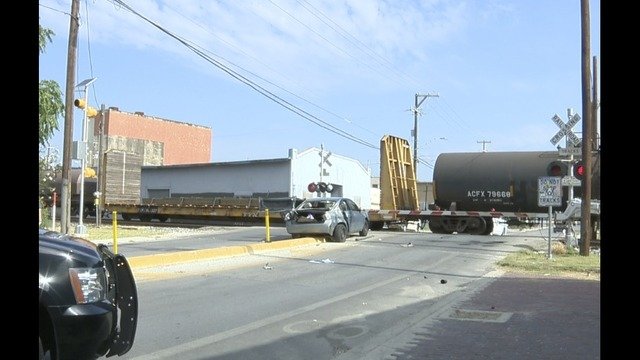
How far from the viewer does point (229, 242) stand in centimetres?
2023

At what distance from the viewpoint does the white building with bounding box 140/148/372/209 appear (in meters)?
42.2

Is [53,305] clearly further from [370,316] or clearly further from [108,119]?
[108,119]

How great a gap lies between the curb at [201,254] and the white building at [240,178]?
19660mm

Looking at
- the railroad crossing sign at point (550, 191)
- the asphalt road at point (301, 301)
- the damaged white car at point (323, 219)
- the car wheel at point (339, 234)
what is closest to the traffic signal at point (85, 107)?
the asphalt road at point (301, 301)

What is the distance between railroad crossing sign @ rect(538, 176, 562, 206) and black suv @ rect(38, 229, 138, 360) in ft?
44.2

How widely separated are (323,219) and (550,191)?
715cm

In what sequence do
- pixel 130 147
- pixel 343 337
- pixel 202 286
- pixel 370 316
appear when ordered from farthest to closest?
1. pixel 130 147
2. pixel 202 286
3. pixel 370 316
4. pixel 343 337

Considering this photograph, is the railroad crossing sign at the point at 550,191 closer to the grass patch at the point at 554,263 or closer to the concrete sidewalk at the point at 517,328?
the grass patch at the point at 554,263

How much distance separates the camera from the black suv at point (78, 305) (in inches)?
173

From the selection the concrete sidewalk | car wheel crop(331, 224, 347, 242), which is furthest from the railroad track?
the concrete sidewalk

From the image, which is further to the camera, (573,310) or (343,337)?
(573,310)

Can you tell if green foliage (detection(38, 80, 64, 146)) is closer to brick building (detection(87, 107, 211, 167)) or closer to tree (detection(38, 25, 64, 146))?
tree (detection(38, 25, 64, 146))
